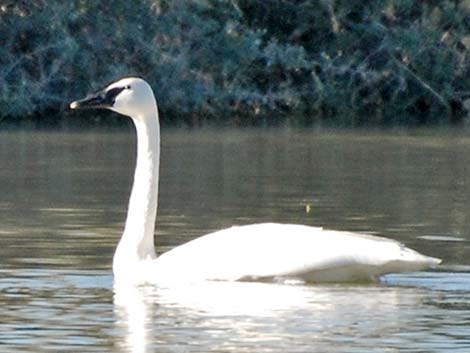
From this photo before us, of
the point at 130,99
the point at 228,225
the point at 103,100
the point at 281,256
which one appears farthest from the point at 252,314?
the point at 228,225

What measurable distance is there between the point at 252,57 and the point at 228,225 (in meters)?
21.3

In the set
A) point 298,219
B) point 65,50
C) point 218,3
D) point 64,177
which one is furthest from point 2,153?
point 218,3

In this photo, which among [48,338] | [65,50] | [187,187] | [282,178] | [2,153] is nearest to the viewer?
[48,338]

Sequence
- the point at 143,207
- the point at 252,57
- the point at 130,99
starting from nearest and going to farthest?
the point at 143,207, the point at 130,99, the point at 252,57

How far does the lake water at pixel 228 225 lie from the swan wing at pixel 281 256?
79mm

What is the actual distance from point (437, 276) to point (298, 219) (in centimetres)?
406

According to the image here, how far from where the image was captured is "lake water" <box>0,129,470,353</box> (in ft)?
31.4

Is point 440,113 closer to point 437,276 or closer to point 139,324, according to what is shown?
point 437,276

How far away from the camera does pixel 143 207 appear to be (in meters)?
12.3

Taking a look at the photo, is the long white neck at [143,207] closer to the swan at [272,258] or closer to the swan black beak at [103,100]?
the swan at [272,258]

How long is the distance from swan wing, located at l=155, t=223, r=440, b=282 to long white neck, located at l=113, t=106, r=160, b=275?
0.30 meters

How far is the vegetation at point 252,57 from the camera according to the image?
3566cm

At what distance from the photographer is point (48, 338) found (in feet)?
30.9

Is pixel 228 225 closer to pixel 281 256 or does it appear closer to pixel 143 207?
pixel 143 207
